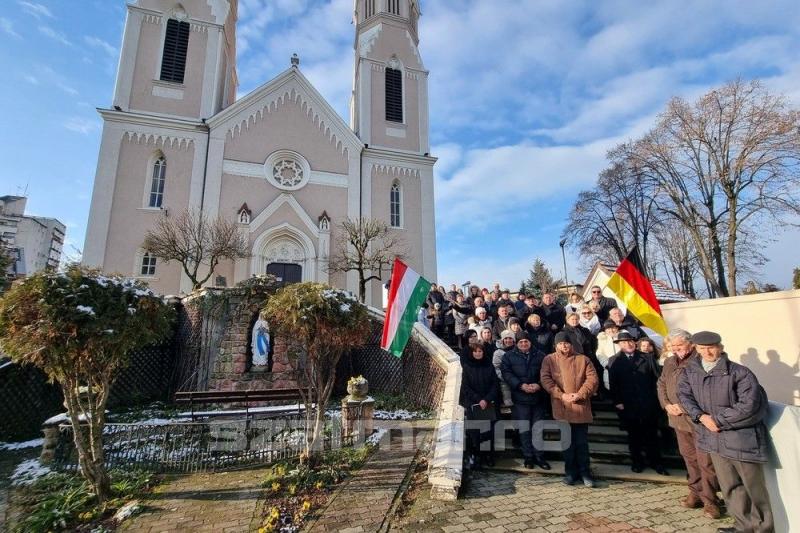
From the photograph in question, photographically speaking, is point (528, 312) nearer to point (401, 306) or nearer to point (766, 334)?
point (401, 306)

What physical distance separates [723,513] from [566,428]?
166cm

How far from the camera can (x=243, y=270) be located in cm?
1816

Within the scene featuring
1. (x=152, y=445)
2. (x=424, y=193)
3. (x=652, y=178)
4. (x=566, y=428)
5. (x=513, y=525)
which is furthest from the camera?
(x=424, y=193)

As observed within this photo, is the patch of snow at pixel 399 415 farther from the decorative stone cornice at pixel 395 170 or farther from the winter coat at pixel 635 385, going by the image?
the decorative stone cornice at pixel 395 170

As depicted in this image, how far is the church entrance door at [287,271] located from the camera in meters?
19.1

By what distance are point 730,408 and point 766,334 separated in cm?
466

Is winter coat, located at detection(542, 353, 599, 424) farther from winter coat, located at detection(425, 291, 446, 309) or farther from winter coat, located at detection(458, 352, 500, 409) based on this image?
winter coat, located at detection(425, 291, 446, 309)

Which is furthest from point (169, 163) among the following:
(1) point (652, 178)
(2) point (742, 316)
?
(1) point (652, 178)

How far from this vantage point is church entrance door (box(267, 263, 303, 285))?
1908 centimetres

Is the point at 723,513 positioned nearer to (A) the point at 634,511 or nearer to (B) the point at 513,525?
(A) the point at 634,511

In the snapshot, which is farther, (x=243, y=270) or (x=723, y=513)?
(x=243, y=270)

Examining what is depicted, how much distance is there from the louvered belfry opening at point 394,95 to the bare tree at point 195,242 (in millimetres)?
11857

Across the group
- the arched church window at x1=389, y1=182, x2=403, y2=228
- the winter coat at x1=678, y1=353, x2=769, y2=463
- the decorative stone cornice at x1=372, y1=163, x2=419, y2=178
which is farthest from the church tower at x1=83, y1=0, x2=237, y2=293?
the winter coat at x1=678, y1=353, x2=769, y2=463

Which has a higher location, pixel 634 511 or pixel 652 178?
pixel 652 178
